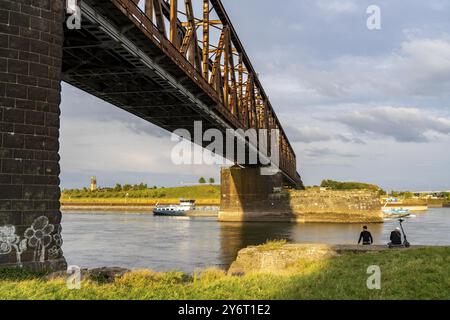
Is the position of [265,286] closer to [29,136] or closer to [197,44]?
[29,136]

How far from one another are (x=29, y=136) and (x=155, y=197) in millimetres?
176784

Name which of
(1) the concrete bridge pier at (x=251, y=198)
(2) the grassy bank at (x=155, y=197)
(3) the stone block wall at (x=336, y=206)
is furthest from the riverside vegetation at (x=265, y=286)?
(2) the grassy bank at (x=155, y=197)

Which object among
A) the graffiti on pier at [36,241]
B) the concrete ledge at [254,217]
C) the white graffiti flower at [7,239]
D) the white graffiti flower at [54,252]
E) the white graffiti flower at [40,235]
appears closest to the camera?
the white graffiti flower at [7,239]

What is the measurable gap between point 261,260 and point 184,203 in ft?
369

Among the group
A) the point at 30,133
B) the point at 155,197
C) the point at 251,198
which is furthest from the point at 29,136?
the point at 155,197

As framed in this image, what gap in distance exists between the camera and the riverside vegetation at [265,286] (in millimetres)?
9992

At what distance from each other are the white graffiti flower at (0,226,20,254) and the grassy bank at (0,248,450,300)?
2.54ft

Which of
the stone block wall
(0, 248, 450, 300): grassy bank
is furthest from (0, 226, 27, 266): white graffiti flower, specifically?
the stone block wall

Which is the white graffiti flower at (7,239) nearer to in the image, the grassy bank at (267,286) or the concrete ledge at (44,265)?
the concrete ledge at (44,265)

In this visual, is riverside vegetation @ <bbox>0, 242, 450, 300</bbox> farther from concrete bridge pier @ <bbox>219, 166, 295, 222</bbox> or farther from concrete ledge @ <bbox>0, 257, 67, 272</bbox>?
concrete bridge pier @ <bbox>219, 166, 295, 222</bbox>

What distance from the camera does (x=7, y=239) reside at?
13.9 meters

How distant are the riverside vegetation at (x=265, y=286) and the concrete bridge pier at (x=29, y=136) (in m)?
1.20

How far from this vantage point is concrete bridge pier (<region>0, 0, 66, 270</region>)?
46.6 feet
